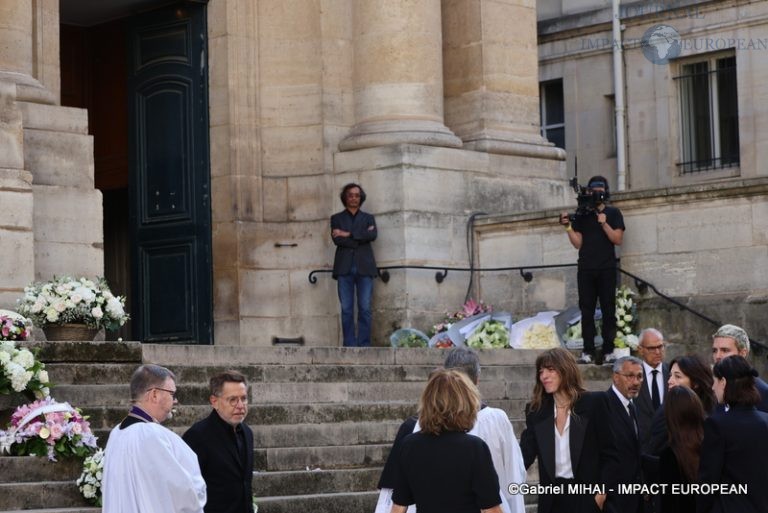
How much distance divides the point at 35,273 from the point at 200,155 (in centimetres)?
380

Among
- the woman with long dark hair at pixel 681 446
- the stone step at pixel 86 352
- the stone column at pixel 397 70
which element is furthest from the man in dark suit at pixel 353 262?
the woman with long dark hair at pixel 681 446

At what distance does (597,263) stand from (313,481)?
5073 millimetres

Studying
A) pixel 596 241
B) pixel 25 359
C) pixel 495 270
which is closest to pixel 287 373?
pixel 25 359

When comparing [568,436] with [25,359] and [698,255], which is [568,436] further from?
[698,255]

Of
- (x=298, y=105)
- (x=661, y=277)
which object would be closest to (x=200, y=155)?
(x=298, y=105)

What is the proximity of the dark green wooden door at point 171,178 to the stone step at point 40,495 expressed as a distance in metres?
8.20

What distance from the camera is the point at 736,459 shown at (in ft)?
32.4

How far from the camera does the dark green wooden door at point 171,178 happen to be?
70.1ft

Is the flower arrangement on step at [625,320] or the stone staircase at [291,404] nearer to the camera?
the stone staircase at [291,404]

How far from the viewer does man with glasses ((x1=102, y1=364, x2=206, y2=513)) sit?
374 inches

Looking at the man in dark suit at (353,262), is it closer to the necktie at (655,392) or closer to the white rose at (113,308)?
the white rose at (113,308)

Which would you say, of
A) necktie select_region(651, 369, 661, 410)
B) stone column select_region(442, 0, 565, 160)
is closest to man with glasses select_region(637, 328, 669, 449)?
necktie select_region(651, 369, 661, 410)

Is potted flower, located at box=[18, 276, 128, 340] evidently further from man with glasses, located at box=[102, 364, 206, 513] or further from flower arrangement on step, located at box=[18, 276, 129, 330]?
man with glasses, located at box=[102, 364, 206, 513]

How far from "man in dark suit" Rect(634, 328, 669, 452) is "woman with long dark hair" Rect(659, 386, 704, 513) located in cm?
202
